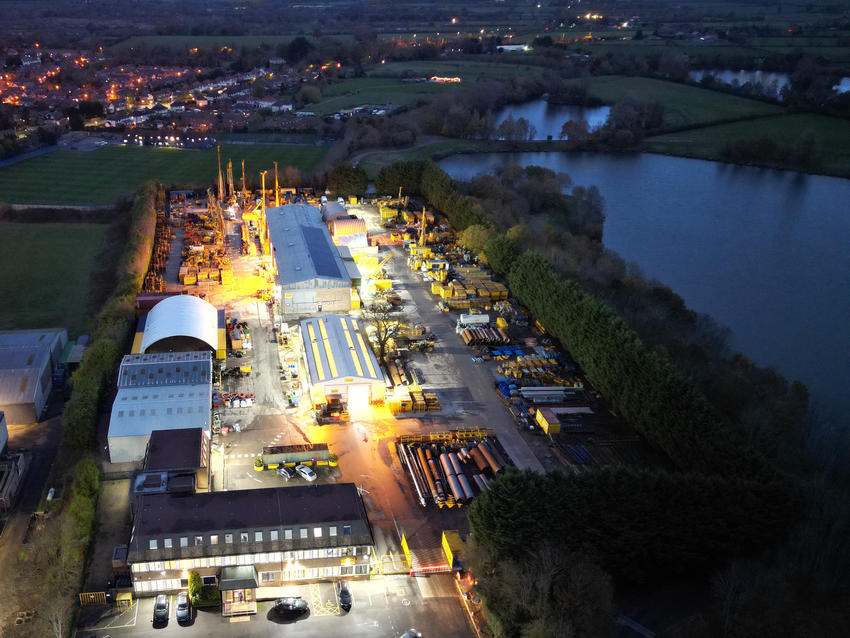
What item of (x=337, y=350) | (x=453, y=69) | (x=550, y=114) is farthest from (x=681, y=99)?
(x=337, y=350)

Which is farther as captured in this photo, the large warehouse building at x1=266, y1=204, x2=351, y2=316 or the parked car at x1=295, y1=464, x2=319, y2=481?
the large warehouse building at x1=266, y1=204, x2=351, y2=316

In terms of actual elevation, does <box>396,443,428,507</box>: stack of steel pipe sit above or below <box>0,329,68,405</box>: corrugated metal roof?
below

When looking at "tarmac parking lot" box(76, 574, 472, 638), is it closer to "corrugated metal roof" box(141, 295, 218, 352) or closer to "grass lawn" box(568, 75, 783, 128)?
"corrugated metal roof" box(141, 295, 218, 352)

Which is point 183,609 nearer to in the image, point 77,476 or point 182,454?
point 182,454

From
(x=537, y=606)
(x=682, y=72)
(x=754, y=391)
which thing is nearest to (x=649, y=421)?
(x=754, y=391)

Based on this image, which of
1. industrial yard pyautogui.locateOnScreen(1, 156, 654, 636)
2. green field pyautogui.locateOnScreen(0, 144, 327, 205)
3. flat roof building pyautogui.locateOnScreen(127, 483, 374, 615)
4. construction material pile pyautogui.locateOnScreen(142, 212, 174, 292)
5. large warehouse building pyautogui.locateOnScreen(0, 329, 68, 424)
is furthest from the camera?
green field pyautogui.locateOnScreen(0, 144, 327, 205)

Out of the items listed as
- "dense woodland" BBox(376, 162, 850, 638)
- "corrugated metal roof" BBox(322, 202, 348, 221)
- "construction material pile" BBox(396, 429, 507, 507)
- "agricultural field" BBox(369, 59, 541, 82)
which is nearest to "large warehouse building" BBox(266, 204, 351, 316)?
"corrugated metal roof" BBox(322, 202, 348, 221)
